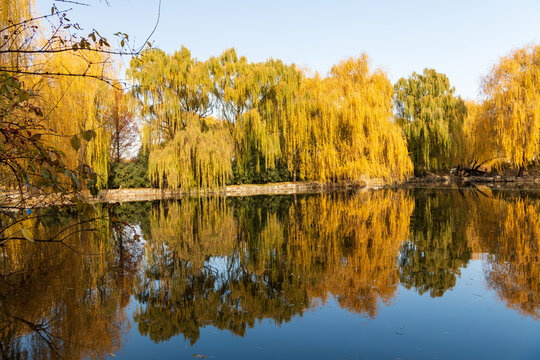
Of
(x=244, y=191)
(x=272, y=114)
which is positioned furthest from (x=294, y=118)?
(x=244, y=191)

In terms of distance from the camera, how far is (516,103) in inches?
790

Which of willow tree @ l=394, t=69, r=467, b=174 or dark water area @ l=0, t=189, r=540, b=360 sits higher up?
willow tree @ l=394, t=69, r=467, b=174

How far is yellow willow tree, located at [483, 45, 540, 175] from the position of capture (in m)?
20.0

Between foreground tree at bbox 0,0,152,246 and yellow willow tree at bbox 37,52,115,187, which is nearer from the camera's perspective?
foreground tree at bbox 0,0,152,246

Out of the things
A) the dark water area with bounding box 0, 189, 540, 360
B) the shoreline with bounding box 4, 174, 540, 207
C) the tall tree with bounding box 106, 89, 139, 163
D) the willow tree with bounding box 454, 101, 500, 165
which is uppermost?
the tall tree with bounding box 106, 89, 139, 163

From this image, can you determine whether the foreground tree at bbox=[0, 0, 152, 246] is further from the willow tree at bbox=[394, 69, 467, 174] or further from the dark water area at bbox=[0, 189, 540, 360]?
the willow tree at bbox=[394, 69, 467, 174]

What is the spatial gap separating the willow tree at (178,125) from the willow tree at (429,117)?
41.5 feet

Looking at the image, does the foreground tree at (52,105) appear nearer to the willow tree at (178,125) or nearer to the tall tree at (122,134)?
the willow tree at (178,125)

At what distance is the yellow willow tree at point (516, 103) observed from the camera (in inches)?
Answer: 787

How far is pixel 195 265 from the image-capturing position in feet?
19.9

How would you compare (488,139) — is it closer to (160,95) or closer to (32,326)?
(160,95)

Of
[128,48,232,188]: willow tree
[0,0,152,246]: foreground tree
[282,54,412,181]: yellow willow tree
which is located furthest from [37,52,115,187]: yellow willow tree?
[282,54,412,181]: yellow willow tree

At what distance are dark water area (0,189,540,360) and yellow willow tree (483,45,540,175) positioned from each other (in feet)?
45.1

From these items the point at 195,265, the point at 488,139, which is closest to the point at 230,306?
the point at 195,265
